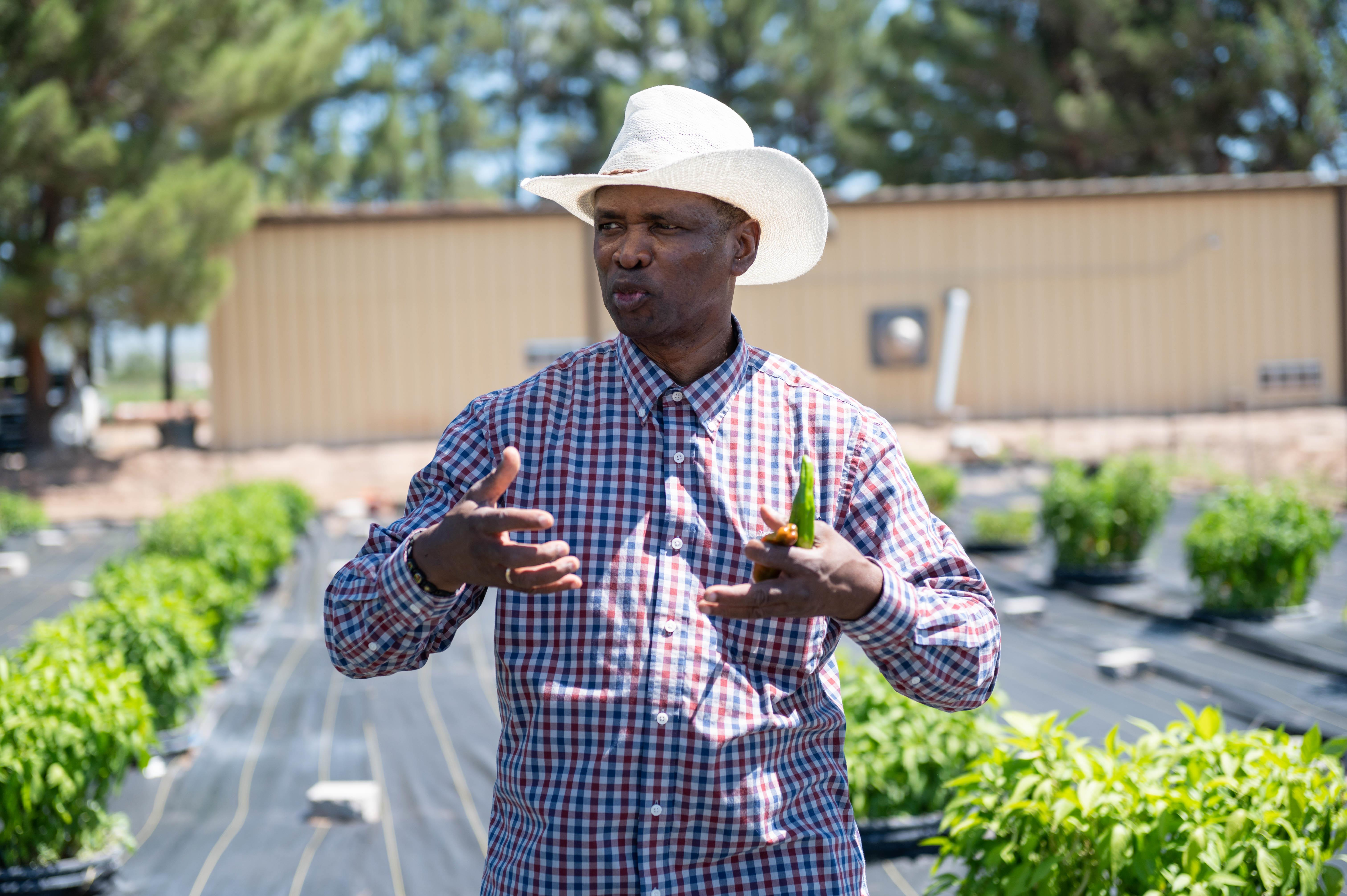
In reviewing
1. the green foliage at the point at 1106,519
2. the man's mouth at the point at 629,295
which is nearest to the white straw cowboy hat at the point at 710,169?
the man's mouth at the point at 629,295

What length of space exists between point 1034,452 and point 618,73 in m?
14.5

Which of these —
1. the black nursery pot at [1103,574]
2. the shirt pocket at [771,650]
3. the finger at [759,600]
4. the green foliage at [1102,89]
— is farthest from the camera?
the green foliage at [1102,89]

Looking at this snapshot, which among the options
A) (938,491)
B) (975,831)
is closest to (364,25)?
(938,491)

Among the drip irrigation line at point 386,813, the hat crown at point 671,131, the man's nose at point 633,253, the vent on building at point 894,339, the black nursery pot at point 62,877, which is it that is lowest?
the drip irrigation line at point 386,813

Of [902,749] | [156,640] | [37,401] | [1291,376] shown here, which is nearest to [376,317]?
[37,401]

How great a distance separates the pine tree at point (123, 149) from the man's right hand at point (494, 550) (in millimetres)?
14939

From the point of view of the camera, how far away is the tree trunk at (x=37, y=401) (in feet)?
55.6

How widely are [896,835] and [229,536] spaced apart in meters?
5.07

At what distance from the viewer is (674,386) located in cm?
165

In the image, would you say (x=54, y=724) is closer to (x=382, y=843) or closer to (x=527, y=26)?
(x=382, y=843)

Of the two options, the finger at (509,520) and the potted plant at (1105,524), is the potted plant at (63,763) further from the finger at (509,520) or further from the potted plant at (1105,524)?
the potted plant at (1105,524)

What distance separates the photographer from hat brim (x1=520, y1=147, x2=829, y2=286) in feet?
5.25

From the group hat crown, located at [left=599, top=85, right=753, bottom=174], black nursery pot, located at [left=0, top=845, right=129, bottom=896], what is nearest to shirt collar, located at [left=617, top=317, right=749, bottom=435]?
hat crown, located at [left=599, top=85, right=753, bottom=174]

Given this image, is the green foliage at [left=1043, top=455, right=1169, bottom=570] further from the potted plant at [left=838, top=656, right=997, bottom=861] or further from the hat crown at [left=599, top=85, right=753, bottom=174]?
the hat crown at [left=599, top=85, right=753, bottom=174]
